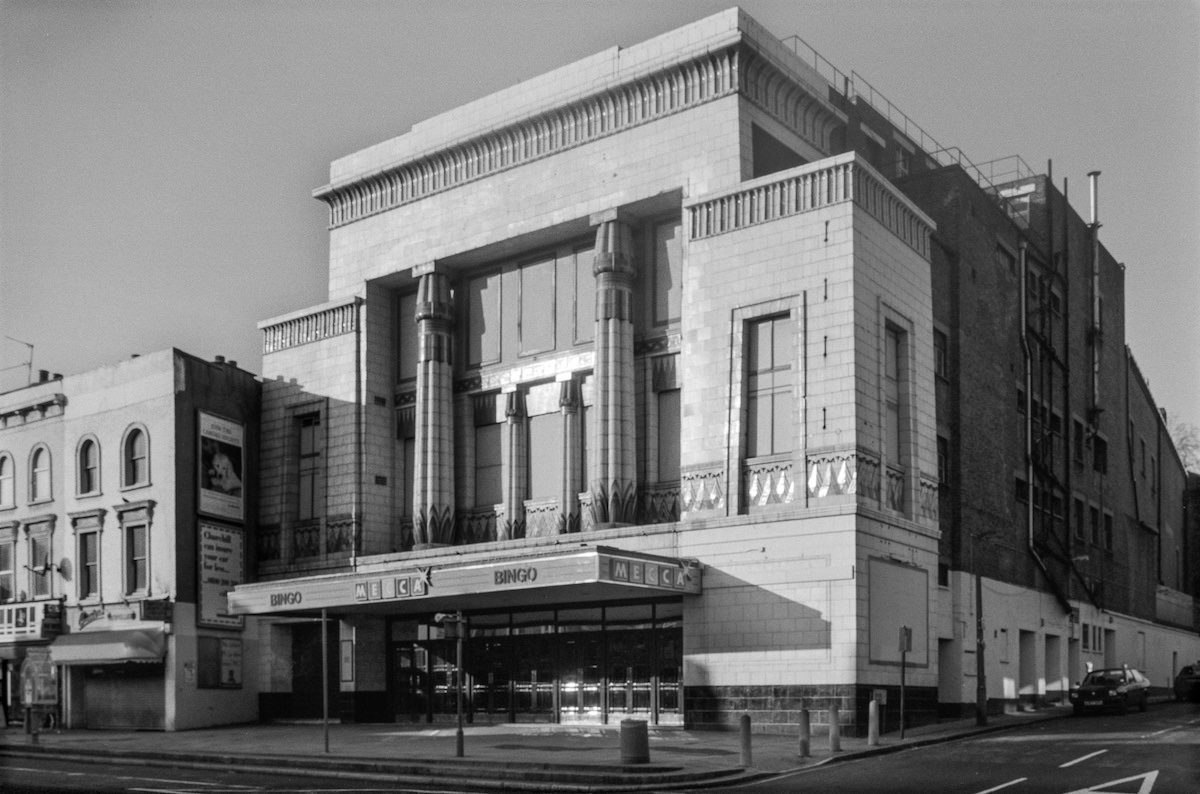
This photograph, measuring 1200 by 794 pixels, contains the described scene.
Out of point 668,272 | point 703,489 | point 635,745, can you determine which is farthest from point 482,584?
point 635,745

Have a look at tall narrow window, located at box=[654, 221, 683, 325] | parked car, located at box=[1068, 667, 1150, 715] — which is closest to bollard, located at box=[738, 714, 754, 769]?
tall narrow window, located at box=[654, 221, 683, 325]

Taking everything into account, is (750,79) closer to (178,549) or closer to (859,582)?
(859,582)

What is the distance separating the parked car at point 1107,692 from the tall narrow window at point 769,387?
14.7 meters

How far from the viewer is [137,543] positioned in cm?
4628

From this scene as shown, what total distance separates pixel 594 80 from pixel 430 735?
1905 cm

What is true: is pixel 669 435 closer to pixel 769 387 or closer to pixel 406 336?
pixel 769 387

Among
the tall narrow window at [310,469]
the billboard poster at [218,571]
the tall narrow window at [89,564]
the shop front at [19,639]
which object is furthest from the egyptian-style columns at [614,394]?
the shop front at [19,639]

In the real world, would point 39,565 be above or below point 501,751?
above

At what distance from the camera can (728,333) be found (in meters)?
37.3

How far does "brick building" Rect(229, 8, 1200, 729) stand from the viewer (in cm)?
3556

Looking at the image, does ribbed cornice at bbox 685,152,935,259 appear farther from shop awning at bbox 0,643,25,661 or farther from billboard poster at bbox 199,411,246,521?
shop awning at bbox 0,643,25,661

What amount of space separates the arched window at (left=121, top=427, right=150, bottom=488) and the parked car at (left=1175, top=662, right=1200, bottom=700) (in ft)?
122

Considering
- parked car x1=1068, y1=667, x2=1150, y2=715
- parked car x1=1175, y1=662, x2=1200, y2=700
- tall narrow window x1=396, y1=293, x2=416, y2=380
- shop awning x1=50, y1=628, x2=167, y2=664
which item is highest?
tall narrow window x1=396, y1=293, x2=416, y2=380

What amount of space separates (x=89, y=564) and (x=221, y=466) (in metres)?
5.80
